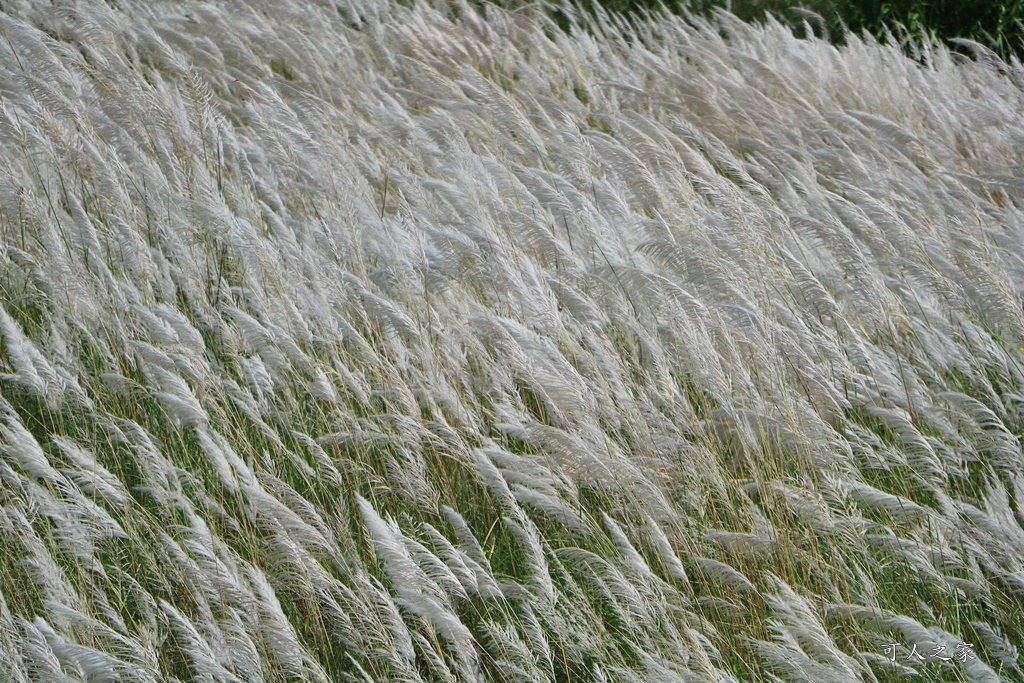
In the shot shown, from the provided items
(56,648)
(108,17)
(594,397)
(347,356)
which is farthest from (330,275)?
(108,17)

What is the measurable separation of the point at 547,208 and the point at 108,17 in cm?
282

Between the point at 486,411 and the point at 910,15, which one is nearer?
the point at 486,411

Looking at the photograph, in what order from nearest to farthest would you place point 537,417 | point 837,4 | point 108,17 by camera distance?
point 537,417 → point 108,17 → point 837,4

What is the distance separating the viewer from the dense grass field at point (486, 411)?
1746mm

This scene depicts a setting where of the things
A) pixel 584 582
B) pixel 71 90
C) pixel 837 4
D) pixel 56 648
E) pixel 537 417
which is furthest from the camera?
pixel 837 4

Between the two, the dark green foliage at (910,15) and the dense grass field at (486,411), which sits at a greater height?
the dark green foliage at (910,15)

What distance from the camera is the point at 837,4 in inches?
278

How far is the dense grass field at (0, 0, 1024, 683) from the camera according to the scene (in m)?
1.75

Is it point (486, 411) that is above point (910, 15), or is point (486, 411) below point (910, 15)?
below

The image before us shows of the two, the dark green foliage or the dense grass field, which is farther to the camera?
the dark green foliage

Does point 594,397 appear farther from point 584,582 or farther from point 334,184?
point 334,184

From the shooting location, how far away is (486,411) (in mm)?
2260

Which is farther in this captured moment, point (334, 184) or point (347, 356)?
point (334, 184)

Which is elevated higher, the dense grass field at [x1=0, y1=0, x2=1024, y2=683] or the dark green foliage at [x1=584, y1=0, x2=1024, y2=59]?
the dark green foliage at [x1=584, y1=0, x2=1024, y2=59]
